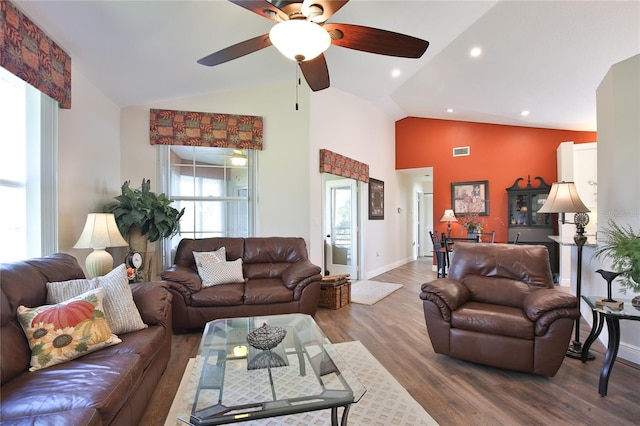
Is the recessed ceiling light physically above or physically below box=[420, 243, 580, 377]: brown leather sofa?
above

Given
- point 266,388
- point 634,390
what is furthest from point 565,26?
point 266,388

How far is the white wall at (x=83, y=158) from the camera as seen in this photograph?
9.61 ft

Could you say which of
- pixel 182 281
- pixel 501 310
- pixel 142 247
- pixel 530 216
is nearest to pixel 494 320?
pixel 501 310

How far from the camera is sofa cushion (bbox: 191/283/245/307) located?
129 inches

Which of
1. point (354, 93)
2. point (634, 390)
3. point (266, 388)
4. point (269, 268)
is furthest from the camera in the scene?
point (354, 93)

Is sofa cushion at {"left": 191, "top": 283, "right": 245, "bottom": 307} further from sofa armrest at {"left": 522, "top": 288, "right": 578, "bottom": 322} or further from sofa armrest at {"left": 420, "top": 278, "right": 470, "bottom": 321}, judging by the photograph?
sofa armrest at {"left": 522, "top": 288, "right": 578, "bottom": 322}

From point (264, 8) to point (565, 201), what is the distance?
117 inches

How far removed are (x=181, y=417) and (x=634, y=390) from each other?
295 cm

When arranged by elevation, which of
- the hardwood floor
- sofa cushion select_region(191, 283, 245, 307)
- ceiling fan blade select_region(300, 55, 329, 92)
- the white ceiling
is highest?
the white ceiling

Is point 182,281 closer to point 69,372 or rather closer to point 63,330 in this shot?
point 63,330

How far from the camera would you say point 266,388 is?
1.58m

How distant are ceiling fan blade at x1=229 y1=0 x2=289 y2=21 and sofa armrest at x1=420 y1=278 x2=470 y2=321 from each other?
235 cm

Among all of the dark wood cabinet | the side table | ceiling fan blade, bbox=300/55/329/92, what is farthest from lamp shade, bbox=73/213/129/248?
the dark wood cabinet

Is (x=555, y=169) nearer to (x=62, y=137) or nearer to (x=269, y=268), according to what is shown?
(x=269, y=268)
